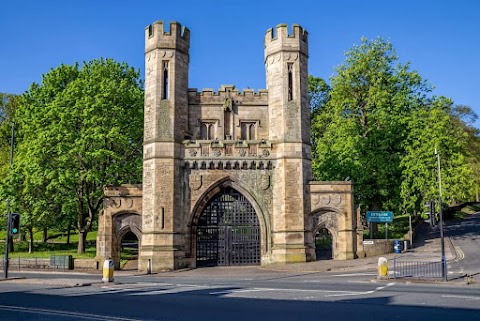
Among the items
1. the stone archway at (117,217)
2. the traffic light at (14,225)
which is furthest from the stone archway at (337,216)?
the traffic light at (14,225)

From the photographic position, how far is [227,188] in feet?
95.7

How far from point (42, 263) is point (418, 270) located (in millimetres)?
21972

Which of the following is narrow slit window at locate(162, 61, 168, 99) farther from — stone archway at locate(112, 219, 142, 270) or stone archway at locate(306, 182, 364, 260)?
stone archway at locate(306, 182, 364, 260)

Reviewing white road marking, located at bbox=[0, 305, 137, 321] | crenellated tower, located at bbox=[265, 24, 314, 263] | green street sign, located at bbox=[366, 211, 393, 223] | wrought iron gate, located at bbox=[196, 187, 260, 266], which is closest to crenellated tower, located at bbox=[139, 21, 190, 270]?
wrought iron gate, located at bbox=[196, 187, 260, 266]

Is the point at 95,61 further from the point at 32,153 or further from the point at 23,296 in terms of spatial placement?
the point at 23,296

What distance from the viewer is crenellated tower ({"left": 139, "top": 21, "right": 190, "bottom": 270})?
27.2m

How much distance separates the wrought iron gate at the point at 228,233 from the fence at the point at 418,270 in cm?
847

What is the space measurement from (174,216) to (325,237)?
17.8m

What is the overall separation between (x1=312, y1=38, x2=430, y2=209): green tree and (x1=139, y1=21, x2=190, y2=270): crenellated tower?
1366cm

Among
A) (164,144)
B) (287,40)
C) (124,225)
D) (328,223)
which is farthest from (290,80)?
(124,225)

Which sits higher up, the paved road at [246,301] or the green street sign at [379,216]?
the green street sign at [379,216]

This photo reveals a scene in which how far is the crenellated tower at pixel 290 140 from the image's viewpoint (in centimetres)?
Answer: 2783

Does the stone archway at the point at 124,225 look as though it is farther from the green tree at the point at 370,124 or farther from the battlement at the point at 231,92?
the green tree at the point at 370,124

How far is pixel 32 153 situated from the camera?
31984mm
